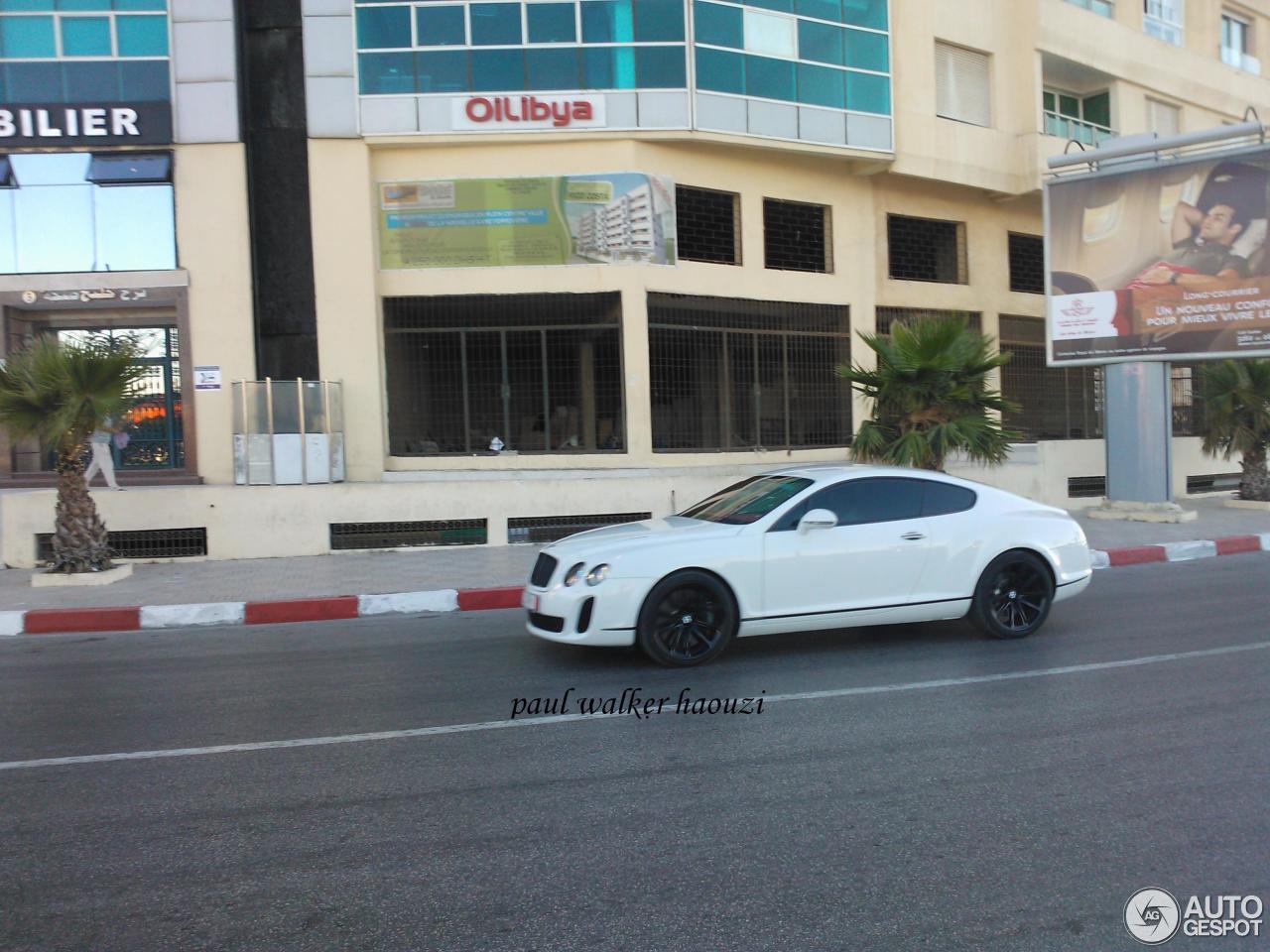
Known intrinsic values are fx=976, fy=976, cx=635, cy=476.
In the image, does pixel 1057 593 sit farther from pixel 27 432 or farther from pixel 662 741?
pixel 27 432

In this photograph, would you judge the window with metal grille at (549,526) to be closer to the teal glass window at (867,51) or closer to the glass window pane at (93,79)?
the teal glass window at (867,51)

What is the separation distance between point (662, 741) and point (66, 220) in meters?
14.6

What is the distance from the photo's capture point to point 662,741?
5.31 meters

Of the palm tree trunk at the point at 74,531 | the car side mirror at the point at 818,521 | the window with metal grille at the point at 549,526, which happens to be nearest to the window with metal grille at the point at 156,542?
the palm tree trunk at the point at 74,531

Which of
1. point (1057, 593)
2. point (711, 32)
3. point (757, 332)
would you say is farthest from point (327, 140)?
point (1057, 593)

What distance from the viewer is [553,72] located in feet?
50.0

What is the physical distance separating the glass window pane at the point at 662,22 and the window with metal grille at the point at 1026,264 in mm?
9384

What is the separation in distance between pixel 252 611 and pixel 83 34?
35.3 feet

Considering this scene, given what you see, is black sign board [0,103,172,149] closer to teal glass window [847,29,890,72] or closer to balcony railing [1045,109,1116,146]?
teal glass window [847,29,890,72]

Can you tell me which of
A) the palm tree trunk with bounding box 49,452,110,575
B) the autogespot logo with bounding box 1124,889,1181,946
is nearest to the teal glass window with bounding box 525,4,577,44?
the palm tree trunk with bounding box 49,452,110,575

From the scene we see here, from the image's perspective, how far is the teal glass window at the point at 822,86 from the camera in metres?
16.4

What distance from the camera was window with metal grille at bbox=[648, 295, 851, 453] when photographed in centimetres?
1602

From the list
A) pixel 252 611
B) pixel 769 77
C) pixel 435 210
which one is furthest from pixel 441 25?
pixel 252 611

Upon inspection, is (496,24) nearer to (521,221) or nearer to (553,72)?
(553,72)
